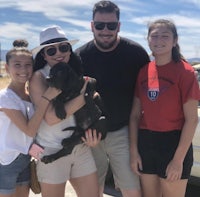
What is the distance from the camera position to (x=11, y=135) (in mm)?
3221

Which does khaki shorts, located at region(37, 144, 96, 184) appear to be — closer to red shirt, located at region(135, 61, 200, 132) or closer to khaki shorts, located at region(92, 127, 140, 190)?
khaki shorts, located at region(92, 127, 140, 190)

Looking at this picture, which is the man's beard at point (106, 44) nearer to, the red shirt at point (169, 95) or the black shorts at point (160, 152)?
the red shirt at point (169, 95)

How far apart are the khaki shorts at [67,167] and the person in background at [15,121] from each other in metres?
0.18

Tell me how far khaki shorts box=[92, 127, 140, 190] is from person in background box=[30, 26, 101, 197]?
0.34m

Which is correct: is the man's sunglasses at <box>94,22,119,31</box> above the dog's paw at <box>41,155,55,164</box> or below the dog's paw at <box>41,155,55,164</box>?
above

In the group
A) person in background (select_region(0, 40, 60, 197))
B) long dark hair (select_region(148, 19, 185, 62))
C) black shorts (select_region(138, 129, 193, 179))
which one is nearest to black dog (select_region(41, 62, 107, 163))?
person in background (select_region(0, 40, 60, 197))

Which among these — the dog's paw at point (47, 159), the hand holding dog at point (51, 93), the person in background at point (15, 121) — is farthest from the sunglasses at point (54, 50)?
the dog's paw at point (47, 159)

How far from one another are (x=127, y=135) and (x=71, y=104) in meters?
0.79

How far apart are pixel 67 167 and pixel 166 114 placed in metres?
0.93

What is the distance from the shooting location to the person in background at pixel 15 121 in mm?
3133

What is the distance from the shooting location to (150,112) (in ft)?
10.9

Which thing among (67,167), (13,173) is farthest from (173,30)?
(13,173)

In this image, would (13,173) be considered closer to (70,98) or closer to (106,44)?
(70,98)

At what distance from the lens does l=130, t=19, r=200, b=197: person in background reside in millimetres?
3186
